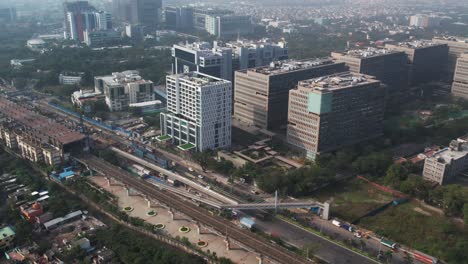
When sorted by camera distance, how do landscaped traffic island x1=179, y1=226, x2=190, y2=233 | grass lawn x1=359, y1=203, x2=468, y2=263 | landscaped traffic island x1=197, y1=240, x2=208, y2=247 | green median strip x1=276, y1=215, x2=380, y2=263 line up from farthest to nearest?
landscaped traffic island x1=179, y1=226, x2=190, y2=233 < landscaped traffic island x1=197, y1=240, x2=208, y2=247 < grass lawn x1=359, y1=203, x2=468, y2=263 < green median strip x1=276, y1=215, x2=380, y2=263

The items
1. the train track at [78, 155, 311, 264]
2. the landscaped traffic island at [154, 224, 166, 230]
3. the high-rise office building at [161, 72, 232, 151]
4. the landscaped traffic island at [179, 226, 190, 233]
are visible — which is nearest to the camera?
the train track at [78, 155, 311, 264]

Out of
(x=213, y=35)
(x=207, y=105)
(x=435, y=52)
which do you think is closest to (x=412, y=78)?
(x=435, y=52)

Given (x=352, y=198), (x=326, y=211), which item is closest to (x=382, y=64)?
(x=352, y=198)

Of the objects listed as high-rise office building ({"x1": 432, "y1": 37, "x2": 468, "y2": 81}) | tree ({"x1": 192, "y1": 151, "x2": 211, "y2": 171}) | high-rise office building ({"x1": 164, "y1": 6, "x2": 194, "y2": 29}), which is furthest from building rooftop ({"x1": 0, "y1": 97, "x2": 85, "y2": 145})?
high-rise office building ({"x1": 164, "y1": 6, "x2": 194, "y2": 29})

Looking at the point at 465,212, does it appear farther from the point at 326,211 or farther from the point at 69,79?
the point at 69,79

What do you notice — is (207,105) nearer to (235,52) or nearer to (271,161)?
(271,161)

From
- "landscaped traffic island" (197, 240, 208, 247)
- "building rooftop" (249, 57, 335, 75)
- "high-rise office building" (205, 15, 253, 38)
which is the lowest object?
"landscaped traffic island" (197, 240, 208, 247)

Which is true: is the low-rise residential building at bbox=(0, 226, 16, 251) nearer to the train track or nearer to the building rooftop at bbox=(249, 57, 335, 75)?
the train track
